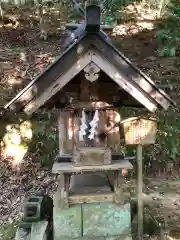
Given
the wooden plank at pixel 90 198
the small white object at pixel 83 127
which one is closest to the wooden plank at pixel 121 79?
the small white object at pixel 83 127

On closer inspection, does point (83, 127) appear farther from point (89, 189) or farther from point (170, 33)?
point (170, 33)

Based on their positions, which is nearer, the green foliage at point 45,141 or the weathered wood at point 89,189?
the weathered wood at point 89,189

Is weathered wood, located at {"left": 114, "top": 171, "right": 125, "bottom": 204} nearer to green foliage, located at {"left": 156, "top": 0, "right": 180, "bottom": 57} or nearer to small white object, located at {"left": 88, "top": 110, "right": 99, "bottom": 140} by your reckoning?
small white object, located at {"left": 88, "top": 110, "right": 99, "bottom": 140}

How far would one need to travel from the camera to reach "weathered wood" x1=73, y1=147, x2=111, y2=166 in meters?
3.57

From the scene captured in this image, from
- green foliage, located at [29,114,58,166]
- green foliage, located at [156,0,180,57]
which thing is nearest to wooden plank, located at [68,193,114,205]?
green foliage, located at [29,114,58,166]

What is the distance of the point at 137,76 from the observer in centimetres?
319

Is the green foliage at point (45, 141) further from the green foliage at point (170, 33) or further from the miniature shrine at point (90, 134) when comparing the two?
the green foliage at point (170, 33)

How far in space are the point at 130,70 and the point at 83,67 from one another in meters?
0.47

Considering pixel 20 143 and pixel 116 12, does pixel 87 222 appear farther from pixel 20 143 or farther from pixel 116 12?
pixel 116 12

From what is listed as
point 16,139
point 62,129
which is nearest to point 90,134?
point 62,129

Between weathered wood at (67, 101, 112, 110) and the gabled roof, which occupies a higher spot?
the gabled roof

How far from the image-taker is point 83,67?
3121 millimetres

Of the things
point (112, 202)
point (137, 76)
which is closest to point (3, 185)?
point (112, 202)

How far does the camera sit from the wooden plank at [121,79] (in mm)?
Answer: 3111
